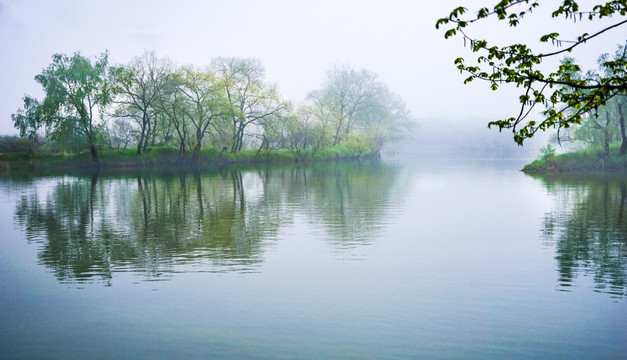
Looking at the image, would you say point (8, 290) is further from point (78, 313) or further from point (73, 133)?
point (73, 133)

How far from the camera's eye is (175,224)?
1873 cm

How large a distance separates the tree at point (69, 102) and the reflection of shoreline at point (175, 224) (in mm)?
30542

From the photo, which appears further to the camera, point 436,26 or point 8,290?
point 8,290

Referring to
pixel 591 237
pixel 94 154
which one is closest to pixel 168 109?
pixel 94 154

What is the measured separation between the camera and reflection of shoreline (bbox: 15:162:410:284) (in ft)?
41.9

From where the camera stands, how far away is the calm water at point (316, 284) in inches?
307

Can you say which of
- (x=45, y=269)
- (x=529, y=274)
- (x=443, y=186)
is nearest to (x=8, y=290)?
(x=45, y=269)

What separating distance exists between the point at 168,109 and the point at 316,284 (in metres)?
60.3

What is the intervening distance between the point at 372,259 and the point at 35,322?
7.24 metres

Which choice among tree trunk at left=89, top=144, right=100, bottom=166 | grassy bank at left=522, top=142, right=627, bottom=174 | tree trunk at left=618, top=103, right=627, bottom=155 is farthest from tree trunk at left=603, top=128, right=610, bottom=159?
tree trunk at left=89, top=144, right=100, bottom=166

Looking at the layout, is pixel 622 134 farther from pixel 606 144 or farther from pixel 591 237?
pixel 591 237

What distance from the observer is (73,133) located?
61.3 meters

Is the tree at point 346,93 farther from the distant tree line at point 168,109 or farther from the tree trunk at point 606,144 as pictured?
the tree trunk at point 606,144

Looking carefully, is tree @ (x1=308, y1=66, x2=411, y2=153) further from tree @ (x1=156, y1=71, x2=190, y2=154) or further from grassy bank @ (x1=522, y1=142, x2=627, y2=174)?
grassy bank @ (x1=522, y1=142, x2=627, y2=174)
